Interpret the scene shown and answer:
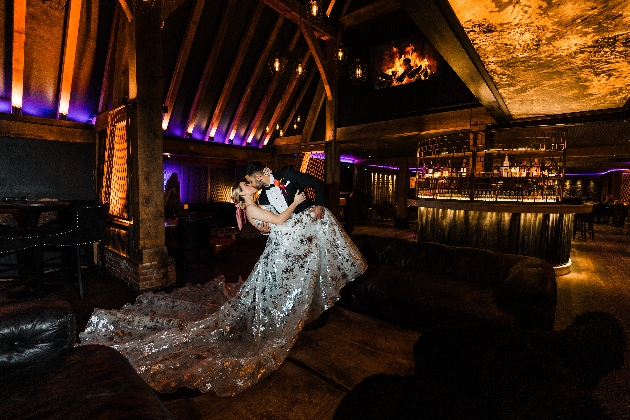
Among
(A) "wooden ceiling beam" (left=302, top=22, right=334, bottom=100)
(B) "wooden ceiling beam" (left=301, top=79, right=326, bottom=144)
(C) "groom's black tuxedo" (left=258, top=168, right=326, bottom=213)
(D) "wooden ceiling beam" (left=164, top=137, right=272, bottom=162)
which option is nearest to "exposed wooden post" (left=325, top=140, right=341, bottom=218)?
(B) "wooden ceiling beam" (left=301, top=79, right=326, bottom=144)

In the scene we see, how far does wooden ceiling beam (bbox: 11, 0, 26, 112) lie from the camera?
4.97 metres

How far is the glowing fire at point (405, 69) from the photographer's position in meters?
8.30

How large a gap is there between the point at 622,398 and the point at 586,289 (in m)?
3.39

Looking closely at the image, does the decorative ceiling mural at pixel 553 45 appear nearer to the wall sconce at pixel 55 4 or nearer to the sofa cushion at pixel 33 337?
the sofa cushion at pixel 33 337

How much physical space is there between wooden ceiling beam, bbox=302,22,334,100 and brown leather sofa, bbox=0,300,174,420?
8877 millimetres

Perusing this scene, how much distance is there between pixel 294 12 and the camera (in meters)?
7.77

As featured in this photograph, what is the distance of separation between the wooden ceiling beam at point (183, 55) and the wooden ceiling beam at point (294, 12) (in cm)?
166

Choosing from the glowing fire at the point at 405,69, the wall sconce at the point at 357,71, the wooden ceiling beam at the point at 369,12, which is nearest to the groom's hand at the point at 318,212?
the wall sconce at the point at 357,71

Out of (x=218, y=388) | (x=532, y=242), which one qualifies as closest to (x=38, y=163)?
(x=218, y=388)

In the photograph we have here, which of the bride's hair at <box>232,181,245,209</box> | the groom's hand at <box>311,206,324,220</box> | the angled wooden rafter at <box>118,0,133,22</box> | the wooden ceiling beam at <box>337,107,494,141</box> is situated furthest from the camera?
the wooden ceiling beam at <box>337,107,494,141</box>

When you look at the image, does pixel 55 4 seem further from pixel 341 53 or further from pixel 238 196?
pixel 238 196

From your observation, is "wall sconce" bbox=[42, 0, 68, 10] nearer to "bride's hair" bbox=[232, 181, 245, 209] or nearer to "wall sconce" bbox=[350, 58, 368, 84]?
"wall sconce" bbox=[350, 58, 368, 84]

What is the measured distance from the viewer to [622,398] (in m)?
2.25

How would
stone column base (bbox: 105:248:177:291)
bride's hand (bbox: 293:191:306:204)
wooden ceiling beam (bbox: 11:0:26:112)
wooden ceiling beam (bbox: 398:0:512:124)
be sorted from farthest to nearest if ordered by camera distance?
wooden ceiling beam (bbox: 11:0:26:112)
stone column base (bbox: 105:248:177:291)
bride's hand (bbox: 293:191:306:204)
wooden ceiling beam (bbox: 398:0:512:124)
